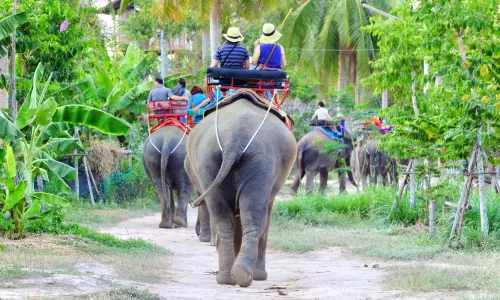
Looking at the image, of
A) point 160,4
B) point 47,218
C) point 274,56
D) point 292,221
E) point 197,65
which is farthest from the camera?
point 197,65

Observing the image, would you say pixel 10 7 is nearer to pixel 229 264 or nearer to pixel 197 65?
pixel 229 264

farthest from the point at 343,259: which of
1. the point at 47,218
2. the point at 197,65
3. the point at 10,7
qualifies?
the point at 197,65

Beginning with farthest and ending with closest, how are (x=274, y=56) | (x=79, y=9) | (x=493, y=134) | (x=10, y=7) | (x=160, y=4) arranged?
(x=160, y=4)
(x=79, y=9)
(x=10, y=7)
(x=493, y=134)
(x=274, y=56)

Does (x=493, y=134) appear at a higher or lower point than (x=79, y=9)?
lower

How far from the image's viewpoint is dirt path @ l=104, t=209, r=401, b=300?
10.2 meters

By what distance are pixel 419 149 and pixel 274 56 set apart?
3.74 m

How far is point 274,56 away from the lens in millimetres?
12219

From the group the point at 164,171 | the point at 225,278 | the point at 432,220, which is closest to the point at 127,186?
the point at 164,171

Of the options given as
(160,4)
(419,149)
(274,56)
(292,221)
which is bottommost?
(292,221)

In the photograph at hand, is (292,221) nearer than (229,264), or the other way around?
(229,264)

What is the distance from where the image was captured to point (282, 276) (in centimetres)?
1211

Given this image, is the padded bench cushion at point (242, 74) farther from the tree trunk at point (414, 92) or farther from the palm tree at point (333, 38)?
the palm tree at point (333, 38)

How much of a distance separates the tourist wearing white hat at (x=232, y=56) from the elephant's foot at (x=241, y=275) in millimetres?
3488

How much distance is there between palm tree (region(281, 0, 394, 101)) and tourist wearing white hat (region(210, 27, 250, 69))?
29.3 metres
